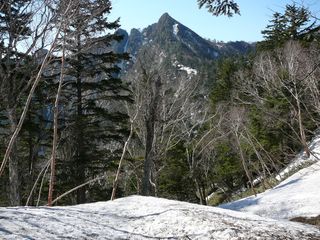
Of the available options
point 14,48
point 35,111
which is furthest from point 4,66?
point 35,111

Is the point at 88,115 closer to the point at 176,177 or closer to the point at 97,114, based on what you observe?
the point at 97,114

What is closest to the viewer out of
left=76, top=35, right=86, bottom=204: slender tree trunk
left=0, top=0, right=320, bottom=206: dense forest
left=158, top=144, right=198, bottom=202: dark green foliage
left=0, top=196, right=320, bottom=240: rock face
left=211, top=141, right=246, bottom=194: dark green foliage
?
left=0, top=196, right=320, bottom=240: rock face

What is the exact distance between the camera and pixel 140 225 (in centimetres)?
561

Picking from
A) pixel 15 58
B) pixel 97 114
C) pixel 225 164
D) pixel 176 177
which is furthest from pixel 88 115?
pixel 225 164

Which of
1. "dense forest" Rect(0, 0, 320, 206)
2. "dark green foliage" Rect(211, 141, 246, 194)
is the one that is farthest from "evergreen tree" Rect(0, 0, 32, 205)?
"dark green foliage" Rect(211, 141, 246, 194)

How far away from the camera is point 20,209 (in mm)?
5773

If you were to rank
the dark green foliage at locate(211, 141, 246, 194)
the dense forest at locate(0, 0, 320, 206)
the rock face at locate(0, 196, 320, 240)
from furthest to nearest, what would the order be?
the dark green foliage at locate(211, 141, 246, 194) < the dense forest at locate(0, 0, 320, 206) < the rock face at locate(0, 196, 320, 240)

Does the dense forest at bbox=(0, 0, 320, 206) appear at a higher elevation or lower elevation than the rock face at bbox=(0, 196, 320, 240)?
higher

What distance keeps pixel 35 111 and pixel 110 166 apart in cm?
386

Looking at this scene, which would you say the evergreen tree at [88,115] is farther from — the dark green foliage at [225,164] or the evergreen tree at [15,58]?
the dark green foliage at [225,164]

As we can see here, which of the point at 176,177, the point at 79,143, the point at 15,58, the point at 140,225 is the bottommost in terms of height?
the point at 140,225

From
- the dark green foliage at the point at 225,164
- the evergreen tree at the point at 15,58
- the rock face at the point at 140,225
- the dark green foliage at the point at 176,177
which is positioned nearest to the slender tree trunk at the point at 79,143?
the evergreen tree at the point at 15,58

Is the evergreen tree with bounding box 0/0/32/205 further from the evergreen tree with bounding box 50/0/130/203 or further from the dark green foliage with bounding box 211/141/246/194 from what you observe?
the dark green foliage with bounding box 211/141/246/194

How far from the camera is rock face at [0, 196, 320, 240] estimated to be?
16.1ft
